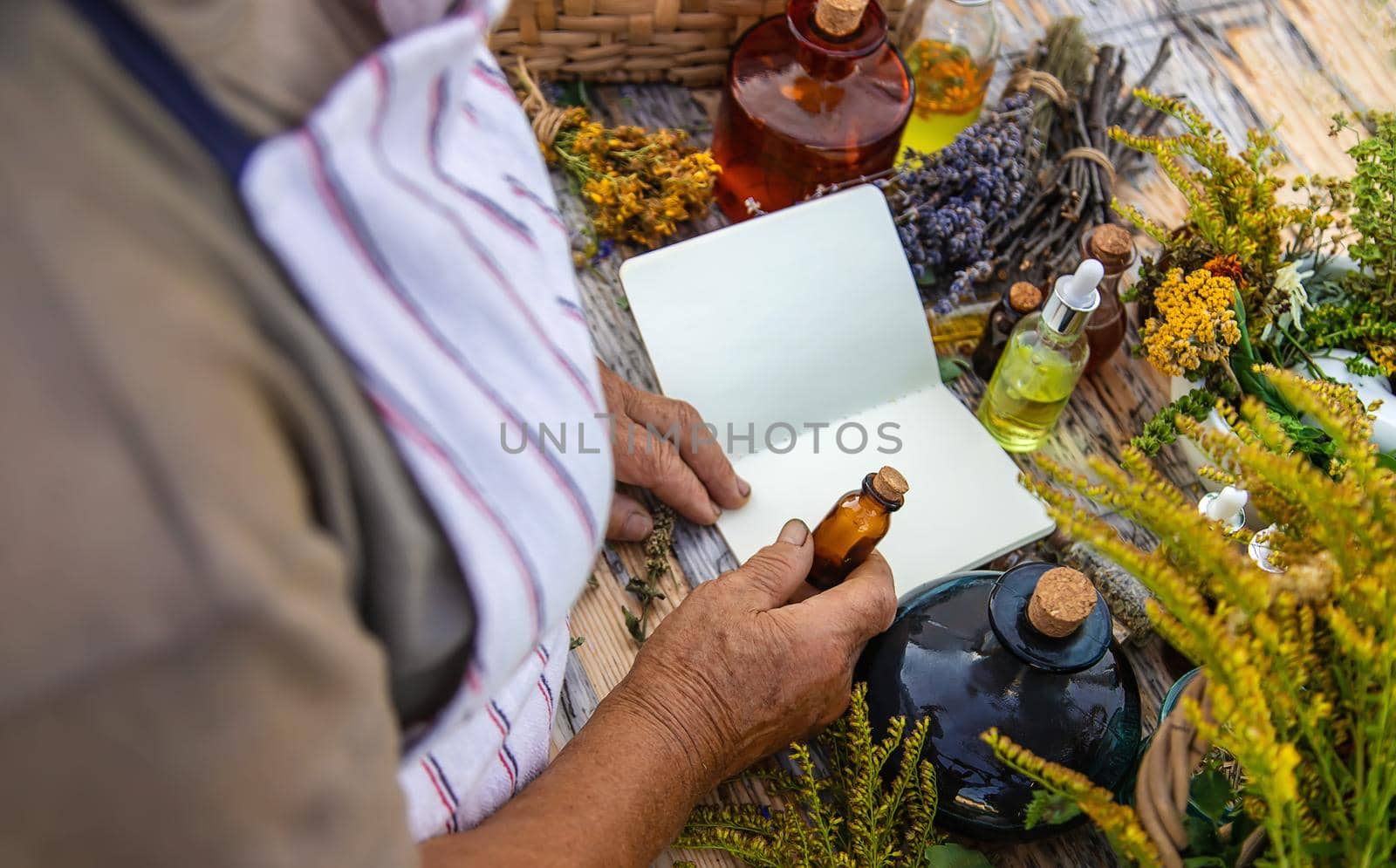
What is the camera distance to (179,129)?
0.38 m

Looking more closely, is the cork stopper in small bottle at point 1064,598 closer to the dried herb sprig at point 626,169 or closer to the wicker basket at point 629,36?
the dried herb sprig at point 626,169

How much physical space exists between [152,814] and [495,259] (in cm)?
28

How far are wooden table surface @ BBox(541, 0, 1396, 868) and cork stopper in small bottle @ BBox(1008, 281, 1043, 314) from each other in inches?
5.1

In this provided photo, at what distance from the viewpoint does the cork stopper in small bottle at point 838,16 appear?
3.23 ft

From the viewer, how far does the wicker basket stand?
1108mm

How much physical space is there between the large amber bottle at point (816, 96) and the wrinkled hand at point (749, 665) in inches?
19.0

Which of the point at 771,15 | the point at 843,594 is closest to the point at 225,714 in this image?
the point at 843,594

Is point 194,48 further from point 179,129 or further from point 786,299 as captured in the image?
point 786,299

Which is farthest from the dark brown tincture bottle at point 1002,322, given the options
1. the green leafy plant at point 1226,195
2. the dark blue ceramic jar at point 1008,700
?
the dark blue ceramic jar at point 1008,700

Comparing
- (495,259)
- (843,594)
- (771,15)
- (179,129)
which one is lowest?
(843,594)

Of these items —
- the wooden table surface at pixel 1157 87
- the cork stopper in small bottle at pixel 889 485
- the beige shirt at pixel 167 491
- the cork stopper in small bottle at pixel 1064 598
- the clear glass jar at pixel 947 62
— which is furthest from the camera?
the clear glass jar at pixel 947 62

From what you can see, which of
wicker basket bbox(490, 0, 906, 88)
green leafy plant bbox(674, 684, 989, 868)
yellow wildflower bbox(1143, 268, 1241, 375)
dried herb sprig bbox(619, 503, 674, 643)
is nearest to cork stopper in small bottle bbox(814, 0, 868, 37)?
wicker basket bbox(490, 0, 906, 88)

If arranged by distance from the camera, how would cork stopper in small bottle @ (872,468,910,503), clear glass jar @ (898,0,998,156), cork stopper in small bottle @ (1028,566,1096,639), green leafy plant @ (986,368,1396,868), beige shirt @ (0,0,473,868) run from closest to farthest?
1. beige shirt @ (0,0,473,868)
2. green leafy plant @ (986,368,1396,868)
3. cork stopper in small bottle @ (1028,566,1096,639)
4. cork stopper in small bottle @ (872,468,910,503)
5. clear glass jar @ (898,0,998,156)

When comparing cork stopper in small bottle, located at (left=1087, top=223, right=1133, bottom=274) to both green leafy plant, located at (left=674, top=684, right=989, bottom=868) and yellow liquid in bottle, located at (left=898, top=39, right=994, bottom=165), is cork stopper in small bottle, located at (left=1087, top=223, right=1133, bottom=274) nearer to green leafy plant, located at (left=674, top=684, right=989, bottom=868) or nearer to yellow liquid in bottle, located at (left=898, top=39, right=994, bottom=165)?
yellow liquid in bottle, located at (left=898, top=39, right=994, bottom=165)
